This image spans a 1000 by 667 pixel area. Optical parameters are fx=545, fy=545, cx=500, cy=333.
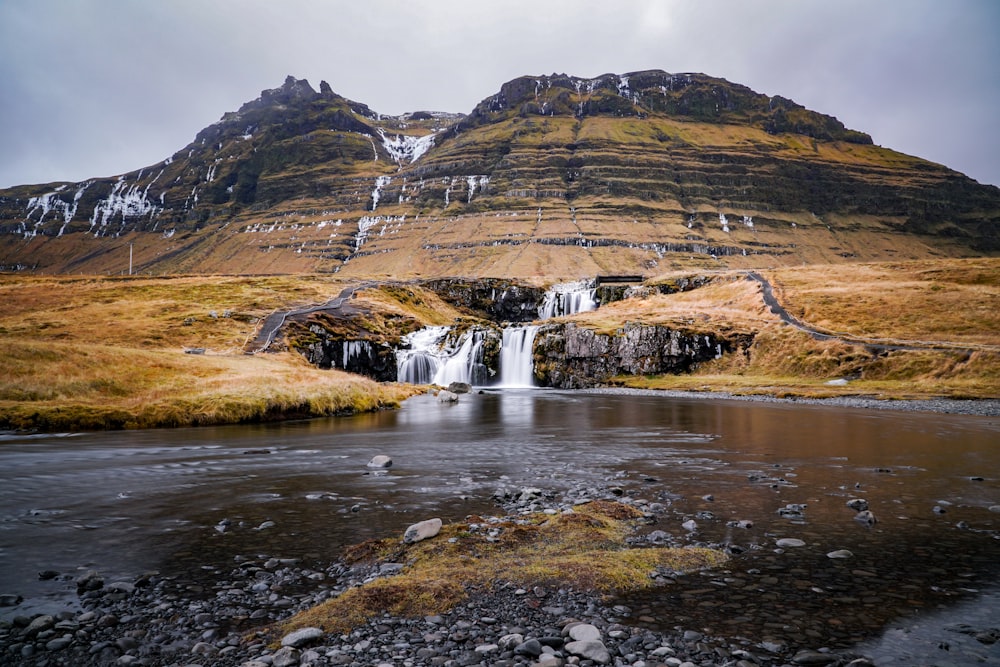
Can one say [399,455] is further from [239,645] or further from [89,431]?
[89,431]

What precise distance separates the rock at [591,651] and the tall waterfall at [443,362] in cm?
6870

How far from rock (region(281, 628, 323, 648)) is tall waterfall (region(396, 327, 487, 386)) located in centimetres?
6816

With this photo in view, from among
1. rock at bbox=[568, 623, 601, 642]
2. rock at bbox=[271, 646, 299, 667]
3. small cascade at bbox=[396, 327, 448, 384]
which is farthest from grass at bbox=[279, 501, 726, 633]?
small cascade at bbox=[396, 327, 448, 384]

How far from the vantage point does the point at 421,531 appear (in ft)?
32.9

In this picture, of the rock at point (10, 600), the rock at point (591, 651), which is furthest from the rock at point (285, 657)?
the rock at point (10, 600)

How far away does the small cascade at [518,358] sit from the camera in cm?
7556

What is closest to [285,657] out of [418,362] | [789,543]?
[789,543]

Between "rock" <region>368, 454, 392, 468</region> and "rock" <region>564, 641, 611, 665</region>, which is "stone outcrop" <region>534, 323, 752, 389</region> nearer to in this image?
"rock" <region>368, 454, 392, 468</region>

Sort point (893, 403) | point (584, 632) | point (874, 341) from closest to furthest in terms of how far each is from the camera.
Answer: point (584, 632)
point (893, 403)
point (874, 341)

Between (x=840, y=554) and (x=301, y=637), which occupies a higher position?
(x=301, y=637)

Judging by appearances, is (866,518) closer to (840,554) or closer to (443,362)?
(840,554)

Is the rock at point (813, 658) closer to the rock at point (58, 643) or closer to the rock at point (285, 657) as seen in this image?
the rock at point (285, 657)

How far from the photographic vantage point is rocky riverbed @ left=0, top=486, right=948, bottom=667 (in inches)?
Result: 229

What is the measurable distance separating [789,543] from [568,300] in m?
103
